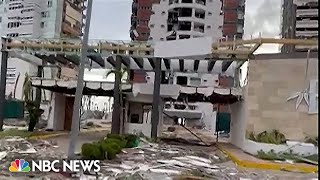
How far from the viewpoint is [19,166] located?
37.6 ft

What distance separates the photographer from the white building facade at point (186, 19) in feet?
199

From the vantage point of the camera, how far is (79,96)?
1120cm

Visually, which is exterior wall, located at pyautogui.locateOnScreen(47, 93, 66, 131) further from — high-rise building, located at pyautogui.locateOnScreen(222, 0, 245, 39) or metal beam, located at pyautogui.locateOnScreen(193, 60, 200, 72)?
high-rise building, located at pyautogui.locateOnScreen(222, 0, 245, 39)

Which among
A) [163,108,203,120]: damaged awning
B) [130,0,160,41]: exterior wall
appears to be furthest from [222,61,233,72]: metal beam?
[130,0,160,41]: exterior wall

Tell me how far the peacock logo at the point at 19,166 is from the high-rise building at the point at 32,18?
51079 millimetres

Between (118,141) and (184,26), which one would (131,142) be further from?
(184,26)

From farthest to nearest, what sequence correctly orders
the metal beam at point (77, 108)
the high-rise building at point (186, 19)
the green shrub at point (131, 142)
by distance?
the high-rise building at point (186, 19) < the green shrub at point (131, 142) < the metal beam at point (77, 108)

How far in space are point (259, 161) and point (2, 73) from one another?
1569 centimetres

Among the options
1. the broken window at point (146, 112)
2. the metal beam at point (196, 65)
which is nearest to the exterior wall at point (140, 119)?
the broken window at point (146, 112)

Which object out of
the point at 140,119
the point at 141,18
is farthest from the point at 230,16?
the point at 140,119

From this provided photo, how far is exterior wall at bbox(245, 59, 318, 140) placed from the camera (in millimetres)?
17672

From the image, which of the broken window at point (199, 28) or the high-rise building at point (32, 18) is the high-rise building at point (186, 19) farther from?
the high-rise building at point (32, 18)

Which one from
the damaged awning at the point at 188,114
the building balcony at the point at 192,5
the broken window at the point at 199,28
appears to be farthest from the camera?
the broken window at the point at 199,28

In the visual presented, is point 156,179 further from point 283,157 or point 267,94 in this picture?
point 267,94
